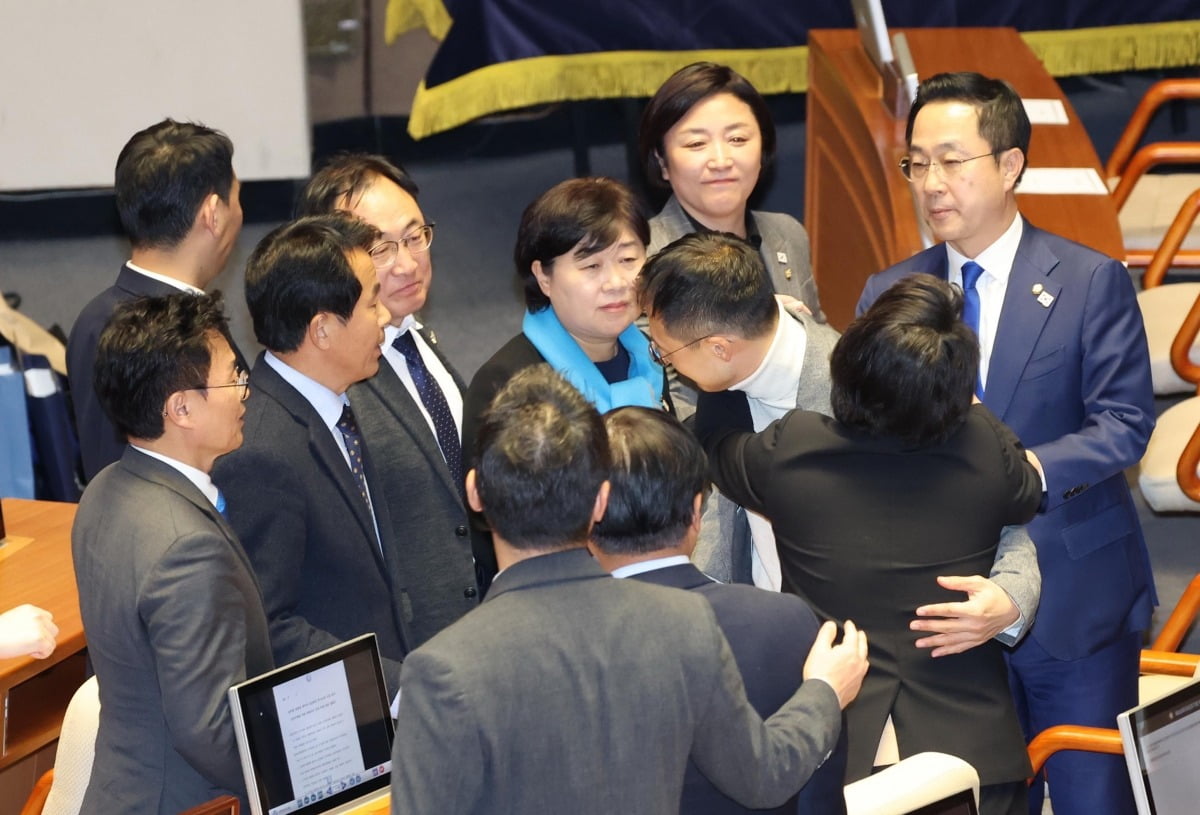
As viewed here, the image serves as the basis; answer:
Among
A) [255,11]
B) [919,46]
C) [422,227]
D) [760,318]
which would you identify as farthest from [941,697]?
[255,11]

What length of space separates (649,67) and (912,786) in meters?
4.32

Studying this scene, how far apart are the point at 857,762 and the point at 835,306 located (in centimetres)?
251

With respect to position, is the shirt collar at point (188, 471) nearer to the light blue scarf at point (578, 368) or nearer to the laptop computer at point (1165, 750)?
the light blue scarf at point (578, 368)

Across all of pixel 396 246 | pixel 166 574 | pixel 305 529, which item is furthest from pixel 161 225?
pixel 166 574

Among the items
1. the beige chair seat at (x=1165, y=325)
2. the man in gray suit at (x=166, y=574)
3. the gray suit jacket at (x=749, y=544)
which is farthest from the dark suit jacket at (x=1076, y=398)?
the beige chair seat at (x=1165, y=325)

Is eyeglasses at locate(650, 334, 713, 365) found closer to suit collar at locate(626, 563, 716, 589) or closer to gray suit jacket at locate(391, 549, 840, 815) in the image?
suit collar at locate(626, 563, 716, 589)

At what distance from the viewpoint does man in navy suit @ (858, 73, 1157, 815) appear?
3.03 metres

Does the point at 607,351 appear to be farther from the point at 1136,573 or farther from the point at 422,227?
the point at 1136,573

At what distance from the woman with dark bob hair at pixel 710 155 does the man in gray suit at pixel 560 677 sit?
1.48m

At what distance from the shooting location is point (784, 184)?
263 inches

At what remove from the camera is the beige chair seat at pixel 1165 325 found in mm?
4688

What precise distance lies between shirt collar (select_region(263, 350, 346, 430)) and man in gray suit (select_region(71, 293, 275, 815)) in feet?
0.64

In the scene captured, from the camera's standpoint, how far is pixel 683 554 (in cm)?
218

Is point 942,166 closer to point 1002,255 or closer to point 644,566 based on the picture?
point 1002,255
